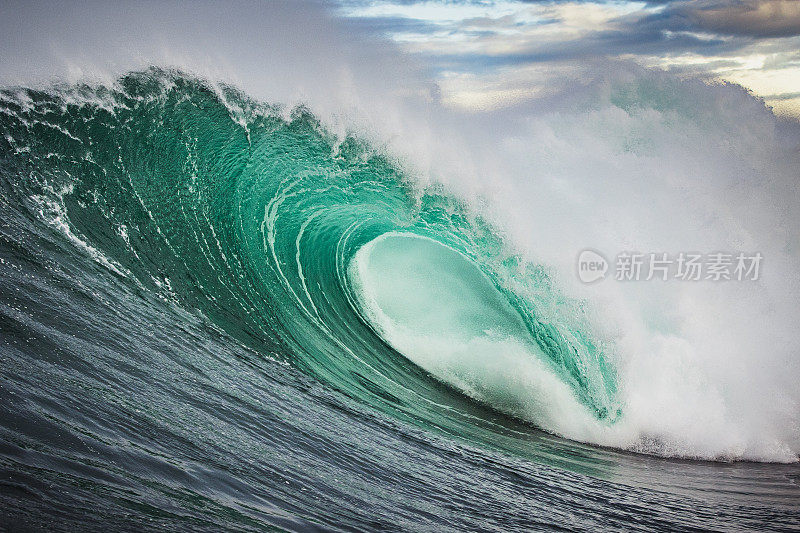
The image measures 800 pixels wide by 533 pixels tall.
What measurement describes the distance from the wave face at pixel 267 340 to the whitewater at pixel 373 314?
0.03 metres

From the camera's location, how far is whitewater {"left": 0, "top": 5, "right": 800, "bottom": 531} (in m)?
3.40

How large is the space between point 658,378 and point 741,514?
269cm

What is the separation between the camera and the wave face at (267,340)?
313 centimetres

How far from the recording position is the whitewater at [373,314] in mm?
3400

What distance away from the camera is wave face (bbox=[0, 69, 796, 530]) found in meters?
3.13

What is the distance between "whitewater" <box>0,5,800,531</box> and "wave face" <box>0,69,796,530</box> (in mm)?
28

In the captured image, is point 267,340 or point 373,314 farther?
point 373,314

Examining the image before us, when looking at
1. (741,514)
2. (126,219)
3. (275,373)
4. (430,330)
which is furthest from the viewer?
(430,330)

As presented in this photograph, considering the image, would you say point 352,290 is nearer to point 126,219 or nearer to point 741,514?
point 126,219

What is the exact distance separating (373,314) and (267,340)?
8.84 ft

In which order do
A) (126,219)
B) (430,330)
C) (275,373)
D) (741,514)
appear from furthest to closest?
(430,330), (126,219), (275,373), (741,514)

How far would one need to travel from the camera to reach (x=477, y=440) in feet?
17.9

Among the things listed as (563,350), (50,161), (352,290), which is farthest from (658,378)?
(50,161)

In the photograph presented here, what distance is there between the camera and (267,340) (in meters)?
6.18
